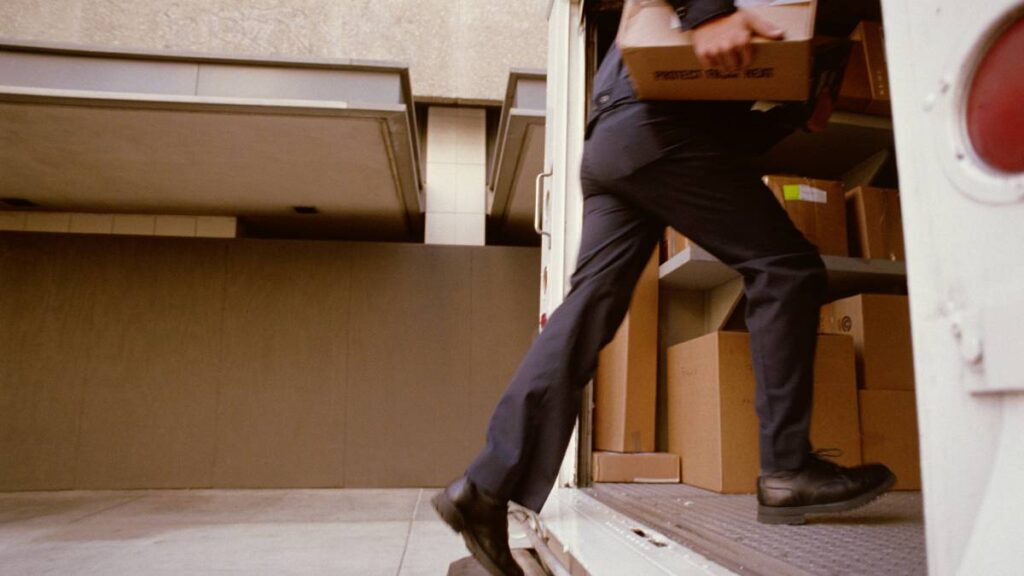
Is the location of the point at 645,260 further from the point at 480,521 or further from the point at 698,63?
the point at 480,521

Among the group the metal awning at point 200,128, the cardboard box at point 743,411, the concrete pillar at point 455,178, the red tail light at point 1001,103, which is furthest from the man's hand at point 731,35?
the concrete pillar at point 455,178

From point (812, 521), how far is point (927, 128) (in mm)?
1343

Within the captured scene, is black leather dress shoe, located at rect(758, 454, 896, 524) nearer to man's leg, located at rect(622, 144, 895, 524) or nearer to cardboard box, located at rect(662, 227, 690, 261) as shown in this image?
man's leg, located at rect(622, 144, 895, 524)

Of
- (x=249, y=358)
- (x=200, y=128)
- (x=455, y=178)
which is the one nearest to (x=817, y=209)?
(x=200, y=128)

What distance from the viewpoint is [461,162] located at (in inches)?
232

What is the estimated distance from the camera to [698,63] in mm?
1297

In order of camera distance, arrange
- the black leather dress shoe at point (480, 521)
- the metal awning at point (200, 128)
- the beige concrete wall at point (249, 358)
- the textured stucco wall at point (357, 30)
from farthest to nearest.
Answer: the textured stucco wall at point (357, 30) → the beige concrete wall at point (249, 358) → the metal awning at point (200, 128) → the black leather dress shoe at point (480, 521)

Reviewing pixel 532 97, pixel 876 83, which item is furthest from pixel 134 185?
pixel 876 83

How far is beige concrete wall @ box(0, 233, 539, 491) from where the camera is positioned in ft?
17.7

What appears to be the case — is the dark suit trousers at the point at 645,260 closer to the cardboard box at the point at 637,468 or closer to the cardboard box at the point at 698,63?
the cardboard box at the point at 698,63

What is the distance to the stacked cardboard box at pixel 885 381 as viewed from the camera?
92.6 inches

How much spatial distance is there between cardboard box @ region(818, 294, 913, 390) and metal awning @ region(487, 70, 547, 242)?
7.37 ft

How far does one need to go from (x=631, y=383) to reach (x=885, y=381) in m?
0.93

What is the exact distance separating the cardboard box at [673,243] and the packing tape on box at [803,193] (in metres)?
0.41
